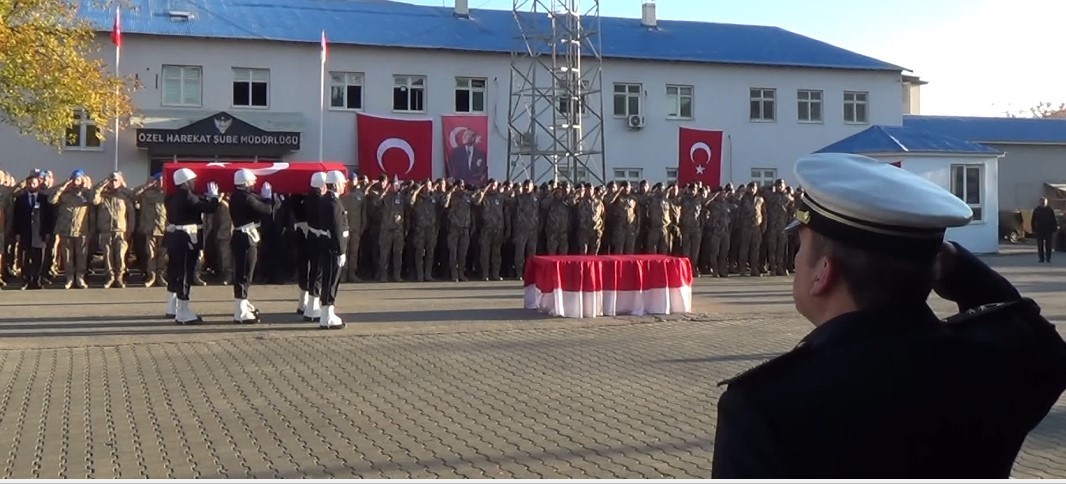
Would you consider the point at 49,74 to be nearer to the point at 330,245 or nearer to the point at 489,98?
the point at 330,245

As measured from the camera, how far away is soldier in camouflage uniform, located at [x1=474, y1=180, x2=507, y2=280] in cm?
2162

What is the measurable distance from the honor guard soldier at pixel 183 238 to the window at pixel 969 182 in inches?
884

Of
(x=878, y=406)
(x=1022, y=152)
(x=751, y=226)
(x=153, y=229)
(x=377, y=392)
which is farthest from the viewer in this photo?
(x=1022, y=152)

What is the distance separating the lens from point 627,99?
1566 inches

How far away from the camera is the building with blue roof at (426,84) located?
3456 centimetres

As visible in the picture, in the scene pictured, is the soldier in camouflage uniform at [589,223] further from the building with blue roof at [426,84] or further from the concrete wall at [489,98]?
the concrete wall at [489,98]

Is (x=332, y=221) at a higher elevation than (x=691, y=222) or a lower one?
lower

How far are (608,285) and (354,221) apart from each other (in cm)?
715

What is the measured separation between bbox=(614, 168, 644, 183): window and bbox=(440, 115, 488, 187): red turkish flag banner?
205 inches

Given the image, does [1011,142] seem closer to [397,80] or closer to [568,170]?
[568,170]

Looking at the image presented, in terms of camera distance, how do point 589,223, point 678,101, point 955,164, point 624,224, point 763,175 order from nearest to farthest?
point 589,223
point 624,224
point 955,164
point 678,101
point 763,175

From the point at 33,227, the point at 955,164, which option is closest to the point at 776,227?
the point at 955,164

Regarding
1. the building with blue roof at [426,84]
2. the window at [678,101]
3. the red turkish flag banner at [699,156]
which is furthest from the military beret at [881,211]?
the window at [678,101]

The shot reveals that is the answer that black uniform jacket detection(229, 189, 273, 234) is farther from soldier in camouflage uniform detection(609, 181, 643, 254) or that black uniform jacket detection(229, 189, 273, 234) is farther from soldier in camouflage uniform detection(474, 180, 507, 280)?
soldier in camouflage uniform detection(609, 181, 643, 254)
